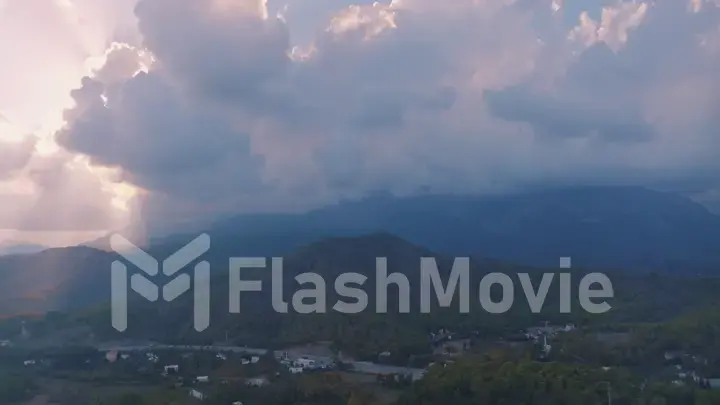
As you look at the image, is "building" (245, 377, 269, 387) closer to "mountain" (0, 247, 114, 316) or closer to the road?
the road

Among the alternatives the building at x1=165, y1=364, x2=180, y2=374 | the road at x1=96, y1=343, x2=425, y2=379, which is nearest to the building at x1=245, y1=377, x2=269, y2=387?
the road at x1=96, y1=343, x2=425, y2=379

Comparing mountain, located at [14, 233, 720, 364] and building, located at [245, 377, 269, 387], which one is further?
mountain, located at [14, 233, 720, 364]

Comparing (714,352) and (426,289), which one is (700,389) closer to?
(714,352)

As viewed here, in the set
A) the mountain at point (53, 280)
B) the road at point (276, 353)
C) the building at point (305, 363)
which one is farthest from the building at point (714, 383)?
the mountain at point (53, 280)

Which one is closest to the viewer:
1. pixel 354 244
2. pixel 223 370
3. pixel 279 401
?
pixel 279 401

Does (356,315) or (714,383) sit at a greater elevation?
(356,315)

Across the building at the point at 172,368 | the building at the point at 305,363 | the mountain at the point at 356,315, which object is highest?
the mountain at the point at 356,315

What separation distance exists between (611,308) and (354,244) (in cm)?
1142

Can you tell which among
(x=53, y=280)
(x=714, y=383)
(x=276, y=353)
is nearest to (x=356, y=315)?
(x=276, y=353)

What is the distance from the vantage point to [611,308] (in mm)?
32906

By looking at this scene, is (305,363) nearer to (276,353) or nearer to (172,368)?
(276,353)

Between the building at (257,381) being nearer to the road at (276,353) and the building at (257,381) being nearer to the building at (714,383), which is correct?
the road at (276,353)

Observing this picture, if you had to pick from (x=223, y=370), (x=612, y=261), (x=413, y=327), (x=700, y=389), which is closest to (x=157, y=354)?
(x=223, y=370)

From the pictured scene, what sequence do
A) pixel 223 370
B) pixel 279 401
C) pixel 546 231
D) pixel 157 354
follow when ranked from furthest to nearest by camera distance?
1. pixel 546 231
2. pixel 157 354
3. pixel 223 370
4. pixel 279 401
